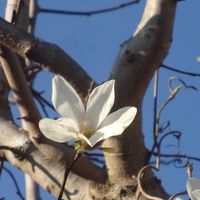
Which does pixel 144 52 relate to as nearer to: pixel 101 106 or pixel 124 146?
pixel 124 146

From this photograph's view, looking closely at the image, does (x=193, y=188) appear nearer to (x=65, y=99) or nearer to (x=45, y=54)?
(x=65, y=99)

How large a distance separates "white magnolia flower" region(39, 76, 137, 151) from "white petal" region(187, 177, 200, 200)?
85 millimetres

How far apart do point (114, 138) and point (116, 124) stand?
0.34 metres

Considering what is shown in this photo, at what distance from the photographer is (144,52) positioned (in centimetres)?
92

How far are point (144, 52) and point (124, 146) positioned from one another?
15cm

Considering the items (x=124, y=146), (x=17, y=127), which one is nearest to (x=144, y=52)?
(x=124, y=146)

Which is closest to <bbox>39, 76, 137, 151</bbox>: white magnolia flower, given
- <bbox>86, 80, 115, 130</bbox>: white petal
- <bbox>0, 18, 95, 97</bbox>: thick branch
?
<bbox>86, 80, 115, 130</bbox>: white petal

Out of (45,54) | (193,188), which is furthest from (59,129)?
(45,54)

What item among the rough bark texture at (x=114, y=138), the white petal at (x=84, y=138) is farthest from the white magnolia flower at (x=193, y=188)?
the rough bark texture at (x=114, y=138)

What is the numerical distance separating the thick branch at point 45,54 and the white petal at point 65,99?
26 centimetres

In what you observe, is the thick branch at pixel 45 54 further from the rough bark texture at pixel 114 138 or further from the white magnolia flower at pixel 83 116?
the white magnolia flower at pixel 83 116

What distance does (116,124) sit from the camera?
22.5 inches

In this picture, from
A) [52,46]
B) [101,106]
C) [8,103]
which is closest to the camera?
[101,106]

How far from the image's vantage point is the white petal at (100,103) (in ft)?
1.96
